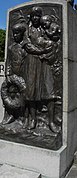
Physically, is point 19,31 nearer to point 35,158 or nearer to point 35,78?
point 35,78

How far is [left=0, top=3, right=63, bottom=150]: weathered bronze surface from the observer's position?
4.17 m

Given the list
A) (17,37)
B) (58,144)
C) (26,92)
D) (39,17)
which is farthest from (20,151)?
(39,17)

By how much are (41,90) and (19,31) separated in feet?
4.05

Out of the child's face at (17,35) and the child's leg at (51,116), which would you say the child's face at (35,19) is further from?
the child's leg at (51,116)

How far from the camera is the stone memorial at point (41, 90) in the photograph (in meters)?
4.00

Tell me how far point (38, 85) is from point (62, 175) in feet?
5.44

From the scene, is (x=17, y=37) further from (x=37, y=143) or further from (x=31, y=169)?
(x=31, y=169)

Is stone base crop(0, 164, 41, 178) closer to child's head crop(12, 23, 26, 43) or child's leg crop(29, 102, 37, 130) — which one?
child's leg crop(29, 102, 37, 130)

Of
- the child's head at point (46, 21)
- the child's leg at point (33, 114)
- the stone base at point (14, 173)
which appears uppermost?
the child's head at point (46, 21)

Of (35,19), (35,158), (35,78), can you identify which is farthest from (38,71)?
(35,158)

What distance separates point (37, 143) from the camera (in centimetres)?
392

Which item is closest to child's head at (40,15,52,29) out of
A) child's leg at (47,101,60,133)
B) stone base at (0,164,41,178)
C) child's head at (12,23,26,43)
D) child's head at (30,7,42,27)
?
child's head at (30,7,42,27)

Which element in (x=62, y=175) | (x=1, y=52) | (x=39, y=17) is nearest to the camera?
(x=62, y=175)

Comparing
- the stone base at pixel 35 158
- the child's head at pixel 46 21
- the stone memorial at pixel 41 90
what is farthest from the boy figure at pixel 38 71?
the stone base at pixel 35 158
